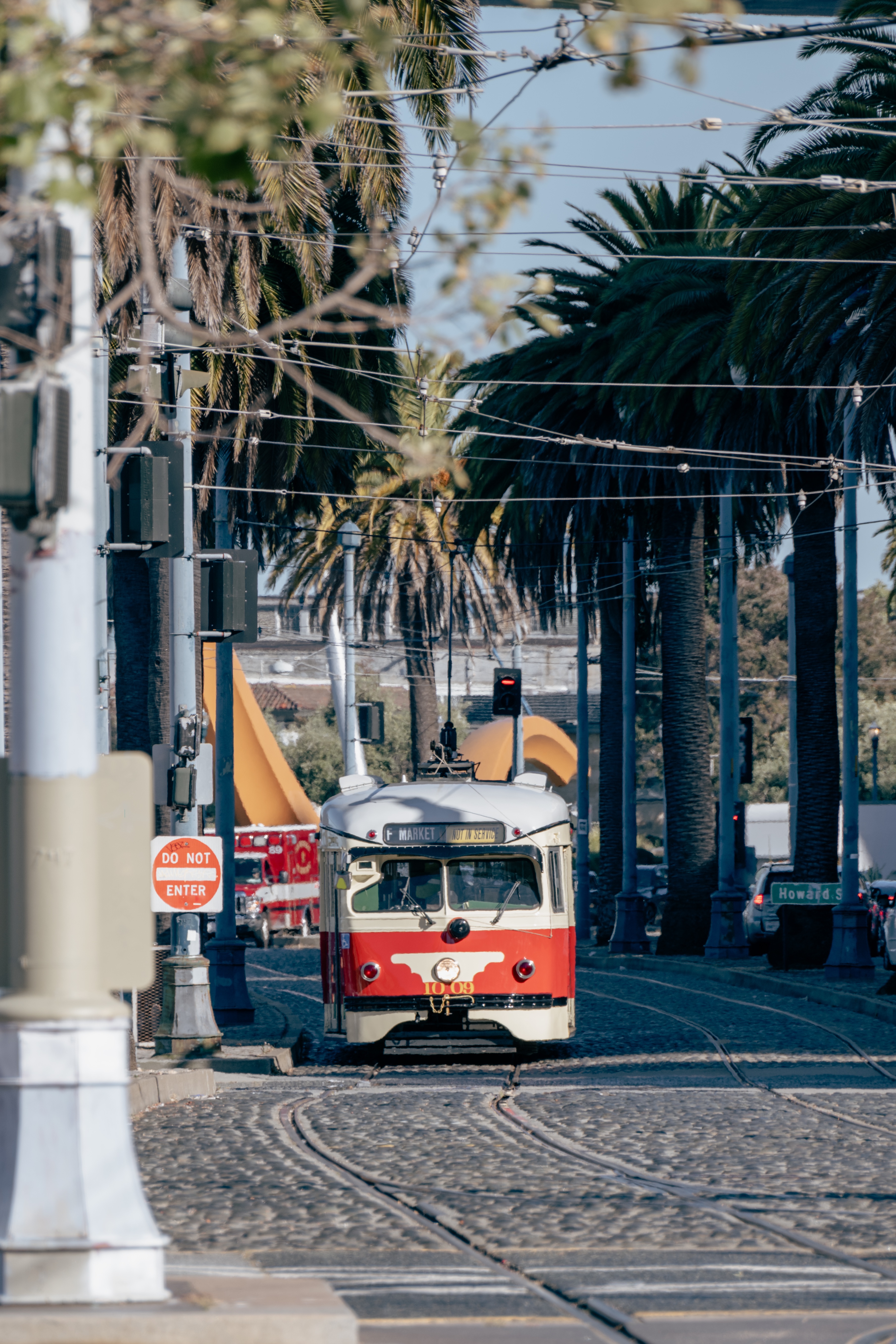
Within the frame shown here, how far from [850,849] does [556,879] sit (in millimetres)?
12590

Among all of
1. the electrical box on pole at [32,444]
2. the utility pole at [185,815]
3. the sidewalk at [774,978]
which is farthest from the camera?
the sidewalk at [774,978]

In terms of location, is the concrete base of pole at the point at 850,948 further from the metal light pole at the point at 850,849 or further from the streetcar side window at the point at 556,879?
the streetcar side window at the point at 556,879

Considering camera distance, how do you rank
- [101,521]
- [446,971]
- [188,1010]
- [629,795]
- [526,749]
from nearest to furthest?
[101,521], [188,1010], [446,971], [629,795], [526,749]

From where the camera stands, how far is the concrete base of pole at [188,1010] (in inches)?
811

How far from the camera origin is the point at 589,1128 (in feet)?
49.1

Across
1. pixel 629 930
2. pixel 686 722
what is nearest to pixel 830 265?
pixel 686 722

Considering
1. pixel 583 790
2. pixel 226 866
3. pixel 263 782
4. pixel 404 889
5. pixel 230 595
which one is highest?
pixel 230 595

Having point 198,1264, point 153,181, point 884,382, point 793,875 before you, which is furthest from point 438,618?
point 198,1264

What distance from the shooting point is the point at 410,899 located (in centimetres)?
2123

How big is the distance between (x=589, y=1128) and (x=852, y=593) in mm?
19820

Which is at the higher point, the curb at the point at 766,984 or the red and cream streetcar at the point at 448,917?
the red and cream streetcar at the point at 448,917

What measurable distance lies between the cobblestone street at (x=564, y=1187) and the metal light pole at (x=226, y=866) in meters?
3.87

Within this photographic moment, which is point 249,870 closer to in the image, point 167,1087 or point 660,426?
point 660,426

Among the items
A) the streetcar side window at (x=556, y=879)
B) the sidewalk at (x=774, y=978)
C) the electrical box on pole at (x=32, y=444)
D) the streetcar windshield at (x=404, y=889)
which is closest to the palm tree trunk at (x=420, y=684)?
the sidewalk at (x=774, y=978)
